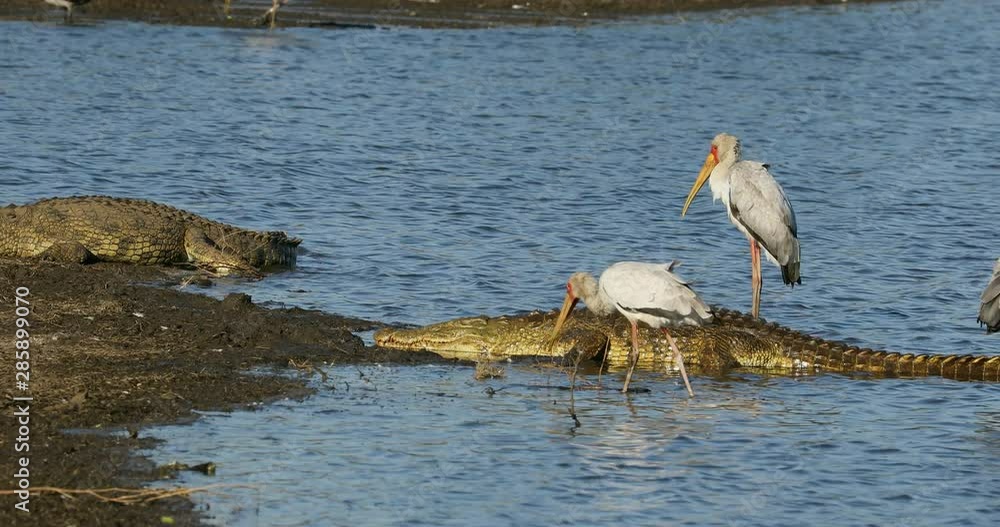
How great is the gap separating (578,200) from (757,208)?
4.73 m

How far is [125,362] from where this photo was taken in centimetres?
885

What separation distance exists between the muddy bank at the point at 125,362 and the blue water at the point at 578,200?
36 centimetres

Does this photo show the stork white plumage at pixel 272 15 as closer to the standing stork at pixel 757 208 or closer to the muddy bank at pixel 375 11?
the muddy bank at pixel 375 11

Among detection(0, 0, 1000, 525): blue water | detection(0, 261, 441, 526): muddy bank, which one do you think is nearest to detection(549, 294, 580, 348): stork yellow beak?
detection(0, 0, 1000, 525): blue water

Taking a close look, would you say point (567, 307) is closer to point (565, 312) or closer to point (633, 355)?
point (565, 312)

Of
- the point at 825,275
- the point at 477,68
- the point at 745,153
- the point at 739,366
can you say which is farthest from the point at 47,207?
the point at 477,68

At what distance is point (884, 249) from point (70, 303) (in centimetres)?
786

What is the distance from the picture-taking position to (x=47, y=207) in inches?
484

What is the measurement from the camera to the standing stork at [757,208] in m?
11.7

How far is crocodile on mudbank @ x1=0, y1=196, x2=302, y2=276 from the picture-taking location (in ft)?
39.3

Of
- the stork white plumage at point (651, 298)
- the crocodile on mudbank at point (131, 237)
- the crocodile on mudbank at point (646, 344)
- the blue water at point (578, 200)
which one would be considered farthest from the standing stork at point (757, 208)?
the crocodile on mudbank at point (131, 237)

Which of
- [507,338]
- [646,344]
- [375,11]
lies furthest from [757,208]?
[375,11]

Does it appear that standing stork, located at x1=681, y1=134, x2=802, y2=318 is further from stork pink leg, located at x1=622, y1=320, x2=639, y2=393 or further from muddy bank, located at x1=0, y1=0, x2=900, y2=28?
muddy bank, located at x1=0, y1=0, x2=900, y2=28

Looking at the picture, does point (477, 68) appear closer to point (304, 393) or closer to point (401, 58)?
point (401, 58)
